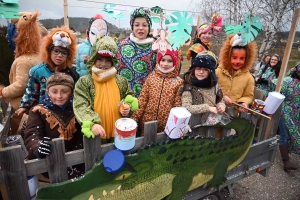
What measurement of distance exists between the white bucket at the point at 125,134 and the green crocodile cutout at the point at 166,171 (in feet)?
0.41

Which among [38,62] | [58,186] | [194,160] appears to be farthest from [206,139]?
[38,62]

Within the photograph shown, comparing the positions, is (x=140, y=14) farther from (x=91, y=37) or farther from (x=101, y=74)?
(x=101, y=74)

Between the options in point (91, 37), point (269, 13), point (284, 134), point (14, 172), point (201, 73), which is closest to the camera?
point (14, 172)

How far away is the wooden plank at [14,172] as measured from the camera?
49.2 inches

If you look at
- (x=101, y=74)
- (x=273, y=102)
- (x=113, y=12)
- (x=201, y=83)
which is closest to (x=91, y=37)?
(x=113, y=12)

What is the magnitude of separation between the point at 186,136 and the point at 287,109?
2572 mm

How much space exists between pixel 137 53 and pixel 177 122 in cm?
123

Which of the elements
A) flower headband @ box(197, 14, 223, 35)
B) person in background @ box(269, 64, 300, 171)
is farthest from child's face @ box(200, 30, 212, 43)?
person in background @ box(269, 64, 300, 171)

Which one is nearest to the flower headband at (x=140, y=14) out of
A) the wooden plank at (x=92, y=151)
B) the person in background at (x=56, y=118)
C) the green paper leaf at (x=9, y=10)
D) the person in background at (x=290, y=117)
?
the person in background at (x=56, y=118)

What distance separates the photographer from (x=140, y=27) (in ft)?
8.30

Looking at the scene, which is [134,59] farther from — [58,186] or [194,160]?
[58,186]

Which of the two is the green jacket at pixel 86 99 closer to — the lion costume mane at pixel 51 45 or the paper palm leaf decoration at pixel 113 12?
the lion costume mane at pixel 51 45

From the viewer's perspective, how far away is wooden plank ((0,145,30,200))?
1249mm

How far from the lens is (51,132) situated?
5.56ft
